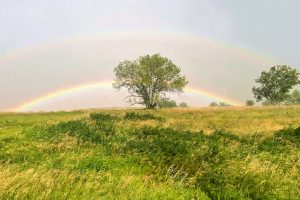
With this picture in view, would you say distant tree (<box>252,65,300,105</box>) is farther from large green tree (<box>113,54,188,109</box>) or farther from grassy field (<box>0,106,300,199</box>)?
grassy field (<box>0,106,300,199</box>)

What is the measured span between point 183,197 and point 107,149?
248 inches

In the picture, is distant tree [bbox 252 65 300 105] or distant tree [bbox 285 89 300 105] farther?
distant tree [bbox 285 89 300 105]

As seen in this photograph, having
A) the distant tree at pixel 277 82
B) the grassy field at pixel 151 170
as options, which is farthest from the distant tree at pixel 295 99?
the grassy field at pixel 151 170

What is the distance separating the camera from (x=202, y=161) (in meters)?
12.0

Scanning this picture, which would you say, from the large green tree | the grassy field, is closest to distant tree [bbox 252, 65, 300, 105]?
the large green tree

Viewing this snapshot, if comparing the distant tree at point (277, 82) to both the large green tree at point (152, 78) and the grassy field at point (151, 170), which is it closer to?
the large green tree at point (152, 78)

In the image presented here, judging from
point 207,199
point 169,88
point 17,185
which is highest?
point 169,88

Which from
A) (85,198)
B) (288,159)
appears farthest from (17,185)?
(288,159)

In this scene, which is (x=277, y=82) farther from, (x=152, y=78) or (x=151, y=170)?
(x=151, y=170)

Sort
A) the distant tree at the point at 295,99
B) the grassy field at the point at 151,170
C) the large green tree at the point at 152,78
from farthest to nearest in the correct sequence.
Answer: the distant tree at the point at 295,99, the large green tree at the point at 152,78, the grassy field at the point at 151,170

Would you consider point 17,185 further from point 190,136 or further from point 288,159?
point 190,136

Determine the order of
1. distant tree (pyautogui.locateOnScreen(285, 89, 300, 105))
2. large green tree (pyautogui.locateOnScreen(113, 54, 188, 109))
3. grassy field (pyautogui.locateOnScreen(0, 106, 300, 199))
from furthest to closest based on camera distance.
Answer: distant tree (pyautogui.locateOnScreen(285, 89, 300, 105)), large green tree (pyautogui.locateOnScreen(113, 54, 188, 109)), grassy field (pyautogui.locateOnScreen(0, 106, 300, 199))

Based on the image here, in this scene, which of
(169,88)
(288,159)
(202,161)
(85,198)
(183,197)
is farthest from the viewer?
(169,88)

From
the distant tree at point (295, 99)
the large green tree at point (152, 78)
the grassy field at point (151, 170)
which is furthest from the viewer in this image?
the distant tree at point (295, 99)
